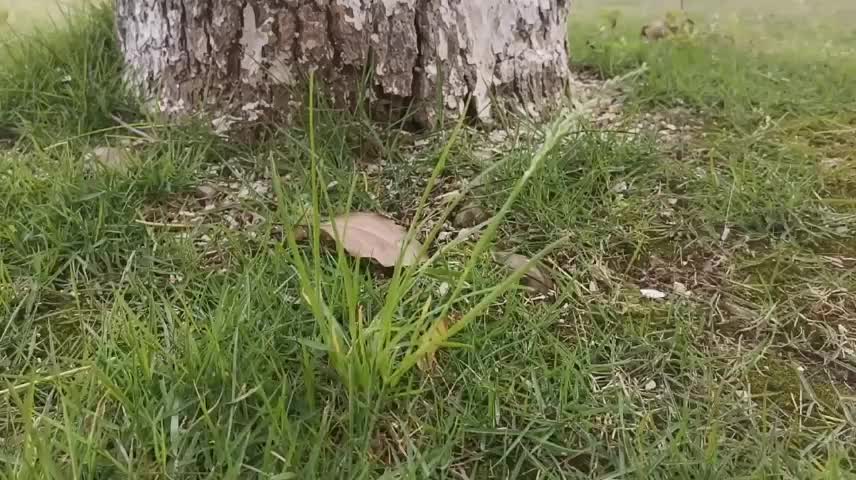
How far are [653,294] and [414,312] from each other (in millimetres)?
343

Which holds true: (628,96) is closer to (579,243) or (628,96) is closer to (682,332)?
(579,243)

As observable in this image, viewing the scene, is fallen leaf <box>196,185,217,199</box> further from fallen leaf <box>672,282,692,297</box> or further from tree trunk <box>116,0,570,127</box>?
fallen leaf <box>672,282,692,297</box>

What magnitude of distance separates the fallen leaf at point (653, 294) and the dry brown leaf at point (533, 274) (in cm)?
12

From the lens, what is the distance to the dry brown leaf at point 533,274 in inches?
41.2

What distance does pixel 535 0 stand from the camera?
4.73 ft

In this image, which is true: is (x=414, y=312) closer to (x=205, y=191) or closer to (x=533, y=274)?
(x=533, y=274)

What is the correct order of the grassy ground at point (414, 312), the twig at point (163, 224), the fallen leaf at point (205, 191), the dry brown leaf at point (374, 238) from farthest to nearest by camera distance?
the fallen leaf at point (205, 191), the twig at point (163, 224), the dry brown leaf at point (374, 238), the grassy ground at point (414, 312)

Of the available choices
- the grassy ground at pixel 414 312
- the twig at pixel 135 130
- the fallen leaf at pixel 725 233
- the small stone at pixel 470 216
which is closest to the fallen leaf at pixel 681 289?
the grassy ground at pixel 414 312

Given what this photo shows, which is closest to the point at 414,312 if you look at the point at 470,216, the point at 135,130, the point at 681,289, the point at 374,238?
the point at 374,238

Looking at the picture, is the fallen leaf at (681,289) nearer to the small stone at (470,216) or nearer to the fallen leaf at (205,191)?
the small stone at (470,216)

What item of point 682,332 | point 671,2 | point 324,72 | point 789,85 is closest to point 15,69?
point 324,72

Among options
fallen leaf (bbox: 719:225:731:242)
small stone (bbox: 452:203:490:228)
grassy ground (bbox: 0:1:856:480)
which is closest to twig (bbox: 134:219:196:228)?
grassy ground (bbox: 0:1:856:480)

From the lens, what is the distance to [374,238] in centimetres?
105

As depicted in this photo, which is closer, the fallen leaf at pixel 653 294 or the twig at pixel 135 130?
the fallen leaf at pixel 653 294
